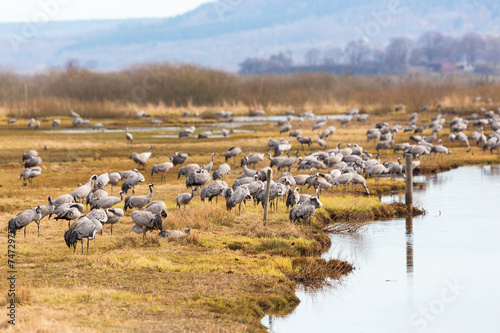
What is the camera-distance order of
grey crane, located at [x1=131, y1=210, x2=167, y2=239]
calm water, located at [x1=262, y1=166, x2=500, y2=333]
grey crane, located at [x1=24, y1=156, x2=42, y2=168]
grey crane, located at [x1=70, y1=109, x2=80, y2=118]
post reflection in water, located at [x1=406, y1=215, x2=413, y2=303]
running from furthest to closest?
grey crane, located at [x1=70, y1=109, x2=80, y2=118]
grey crane, located at [x1=24, y1=156, x2=42, y2=168]
grey crane, located at [x1=131, y1=210, x2=167, y2=239]
post reflection in water, located at [x1=406, y1=215, x2=413, y2=303]
calm water, located at [x1=262, y1=166, x2=500, y2=333]

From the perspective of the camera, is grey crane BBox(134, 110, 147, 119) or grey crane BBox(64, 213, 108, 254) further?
grey crane BBox(134, 110, 147, 119)

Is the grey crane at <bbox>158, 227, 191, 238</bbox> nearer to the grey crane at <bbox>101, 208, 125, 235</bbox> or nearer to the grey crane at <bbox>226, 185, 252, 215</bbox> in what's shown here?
the grey crane at <bbox>101, 208, 125, 235</bbox>

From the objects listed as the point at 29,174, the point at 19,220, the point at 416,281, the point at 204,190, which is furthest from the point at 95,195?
the point at 416,281

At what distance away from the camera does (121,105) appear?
67.4 metres

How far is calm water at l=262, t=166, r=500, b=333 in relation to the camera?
39.4 ft

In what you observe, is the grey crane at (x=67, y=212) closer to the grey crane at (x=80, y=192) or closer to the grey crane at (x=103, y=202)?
the grey crane at (x=103, y=202)

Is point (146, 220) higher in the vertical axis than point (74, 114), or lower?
lower

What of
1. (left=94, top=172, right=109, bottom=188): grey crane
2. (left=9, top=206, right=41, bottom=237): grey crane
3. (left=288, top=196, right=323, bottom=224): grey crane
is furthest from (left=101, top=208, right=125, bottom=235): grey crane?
(left=288, top=196, right=323, bottom=224): grey crane

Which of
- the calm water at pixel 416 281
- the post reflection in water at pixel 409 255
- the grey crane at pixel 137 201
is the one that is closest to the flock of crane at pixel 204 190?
the grey crane at pixel 137 201

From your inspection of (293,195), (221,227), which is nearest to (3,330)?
(221,227)

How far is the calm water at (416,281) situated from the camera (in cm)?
1201

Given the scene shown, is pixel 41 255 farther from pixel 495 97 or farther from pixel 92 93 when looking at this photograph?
pixel 92 93

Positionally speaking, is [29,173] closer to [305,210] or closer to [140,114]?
[305,210]

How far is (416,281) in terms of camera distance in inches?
566
